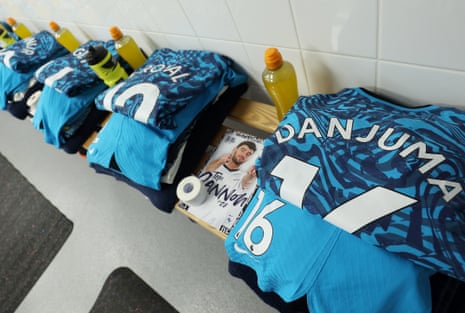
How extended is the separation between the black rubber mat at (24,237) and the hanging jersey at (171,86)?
39.5 inches

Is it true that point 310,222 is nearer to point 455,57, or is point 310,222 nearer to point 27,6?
point 455,57

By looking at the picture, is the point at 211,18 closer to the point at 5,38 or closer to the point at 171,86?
the point at 171,86

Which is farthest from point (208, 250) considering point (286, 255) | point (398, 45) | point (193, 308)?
point (398, 45)

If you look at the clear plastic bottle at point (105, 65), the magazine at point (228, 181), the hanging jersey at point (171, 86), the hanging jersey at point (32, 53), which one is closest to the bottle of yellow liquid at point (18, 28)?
the hanging jersey at point (32, 53)

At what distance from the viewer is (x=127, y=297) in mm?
1094

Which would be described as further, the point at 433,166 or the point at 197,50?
the point at 197,50

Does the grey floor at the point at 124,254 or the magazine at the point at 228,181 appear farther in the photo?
the grey floor at the point at 124,254

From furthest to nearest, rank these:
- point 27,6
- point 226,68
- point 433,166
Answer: point 27,6 → point 226,68 → point 433,166

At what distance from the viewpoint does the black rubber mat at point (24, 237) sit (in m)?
1.33

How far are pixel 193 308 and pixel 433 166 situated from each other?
94cm

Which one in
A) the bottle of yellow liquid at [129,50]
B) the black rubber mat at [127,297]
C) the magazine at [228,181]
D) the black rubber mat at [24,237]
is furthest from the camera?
the black rubber mat at [24,237]

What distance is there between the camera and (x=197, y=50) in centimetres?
83

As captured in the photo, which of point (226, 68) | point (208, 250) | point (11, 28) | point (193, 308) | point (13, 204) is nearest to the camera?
point (226, 68)

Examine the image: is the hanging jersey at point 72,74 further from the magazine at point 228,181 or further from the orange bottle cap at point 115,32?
the magazine at point 228,181
